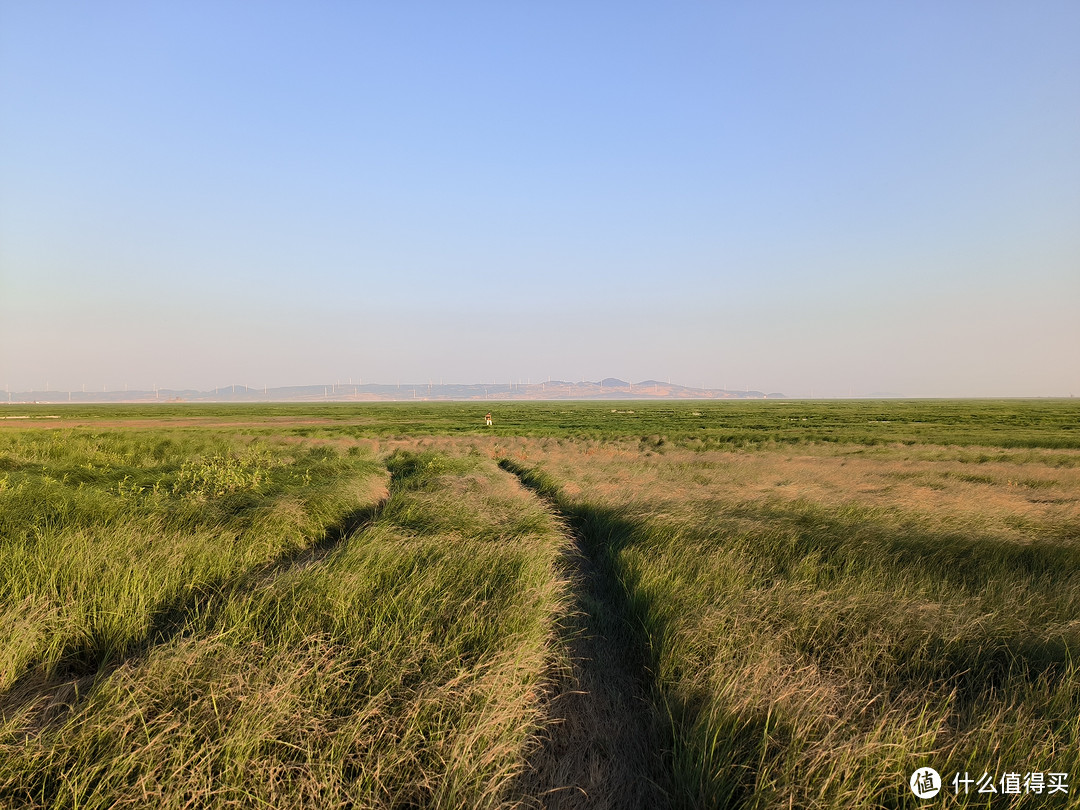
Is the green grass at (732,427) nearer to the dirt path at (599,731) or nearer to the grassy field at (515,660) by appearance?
the grassy field at (515,660)

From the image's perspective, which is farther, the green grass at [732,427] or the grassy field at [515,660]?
the green grass at [732,427]

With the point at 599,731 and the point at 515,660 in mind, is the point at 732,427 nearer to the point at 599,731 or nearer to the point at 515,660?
the point at 599,731

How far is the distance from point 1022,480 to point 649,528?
1795 cm

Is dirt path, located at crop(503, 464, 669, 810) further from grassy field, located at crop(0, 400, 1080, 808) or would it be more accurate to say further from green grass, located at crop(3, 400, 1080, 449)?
green grass, located at crop(3, 400, 1080, 449)

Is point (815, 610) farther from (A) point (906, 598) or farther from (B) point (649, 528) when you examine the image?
(B) point (649, 528)

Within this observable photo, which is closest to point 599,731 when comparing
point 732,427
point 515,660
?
point 515,660

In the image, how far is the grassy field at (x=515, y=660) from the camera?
3102 millimetres

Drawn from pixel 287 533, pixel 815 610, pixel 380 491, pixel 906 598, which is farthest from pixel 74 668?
pixel 380 491

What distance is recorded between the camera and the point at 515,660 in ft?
13.4

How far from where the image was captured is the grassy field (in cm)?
310

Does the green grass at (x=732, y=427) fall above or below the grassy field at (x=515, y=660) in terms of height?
below

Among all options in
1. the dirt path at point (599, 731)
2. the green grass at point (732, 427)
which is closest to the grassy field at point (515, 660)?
the dirt path at point (599, 731)

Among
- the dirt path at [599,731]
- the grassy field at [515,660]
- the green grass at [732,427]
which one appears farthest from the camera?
the green grass at [732,427]

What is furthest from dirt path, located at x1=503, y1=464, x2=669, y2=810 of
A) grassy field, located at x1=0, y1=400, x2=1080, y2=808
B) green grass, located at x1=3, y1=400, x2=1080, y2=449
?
green grass, located at x1=3, y1=400, x2=1080, y2=449
